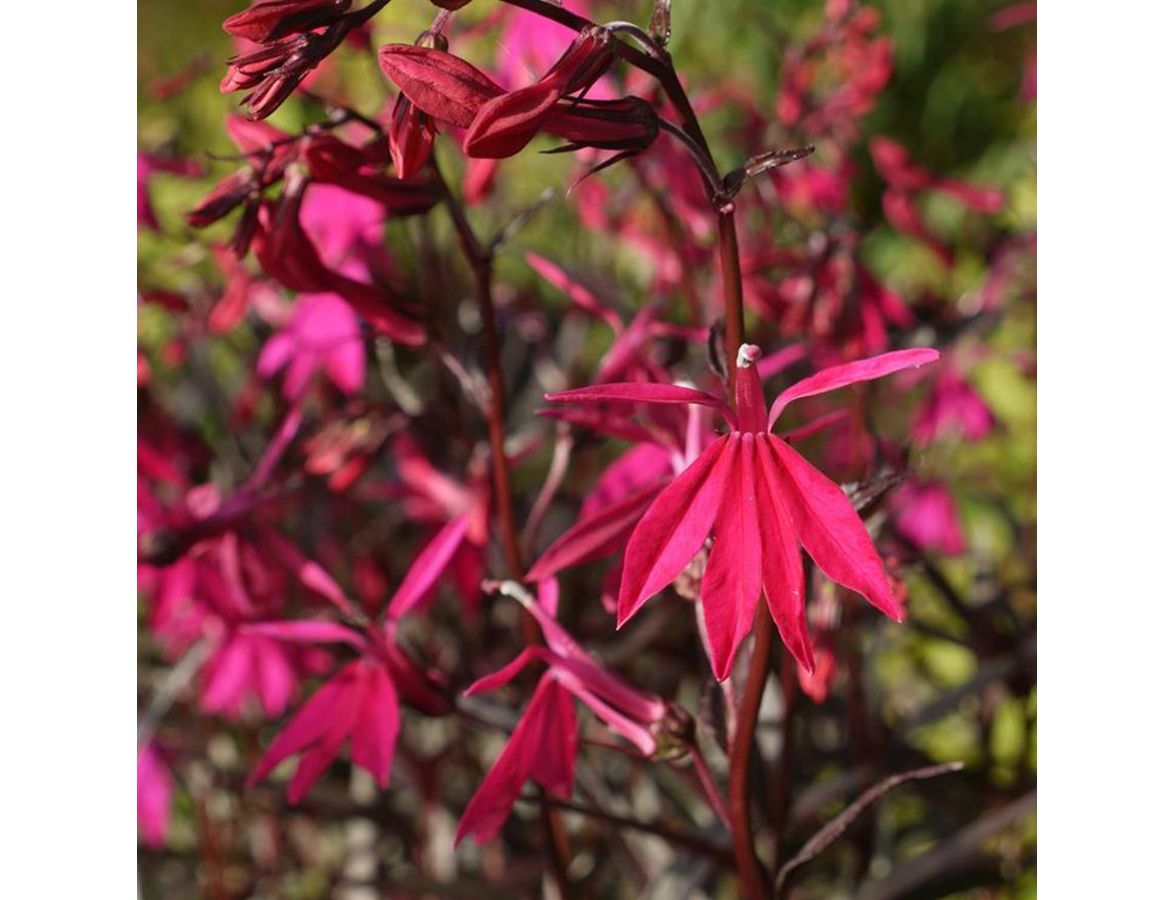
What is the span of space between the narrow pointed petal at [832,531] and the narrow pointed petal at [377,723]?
20 cm

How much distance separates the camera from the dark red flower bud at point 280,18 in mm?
307

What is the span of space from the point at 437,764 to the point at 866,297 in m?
0.40

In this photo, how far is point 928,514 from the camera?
85 centimetres

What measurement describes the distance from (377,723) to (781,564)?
0.20 meters

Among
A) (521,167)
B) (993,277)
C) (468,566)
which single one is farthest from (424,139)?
(521,167)

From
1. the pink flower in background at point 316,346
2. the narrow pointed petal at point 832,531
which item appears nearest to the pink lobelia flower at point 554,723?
the narrow pointed petal at point 832,531

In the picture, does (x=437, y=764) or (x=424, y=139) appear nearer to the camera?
(x=424, y=139)

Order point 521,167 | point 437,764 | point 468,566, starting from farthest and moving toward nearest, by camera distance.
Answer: point 521,167 < point 437,764 < point 468,566

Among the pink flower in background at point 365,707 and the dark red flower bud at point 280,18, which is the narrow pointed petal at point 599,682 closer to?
the pink flower in background at point 365,707

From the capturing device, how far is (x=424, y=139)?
32cm

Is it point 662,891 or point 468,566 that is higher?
point 468,566
